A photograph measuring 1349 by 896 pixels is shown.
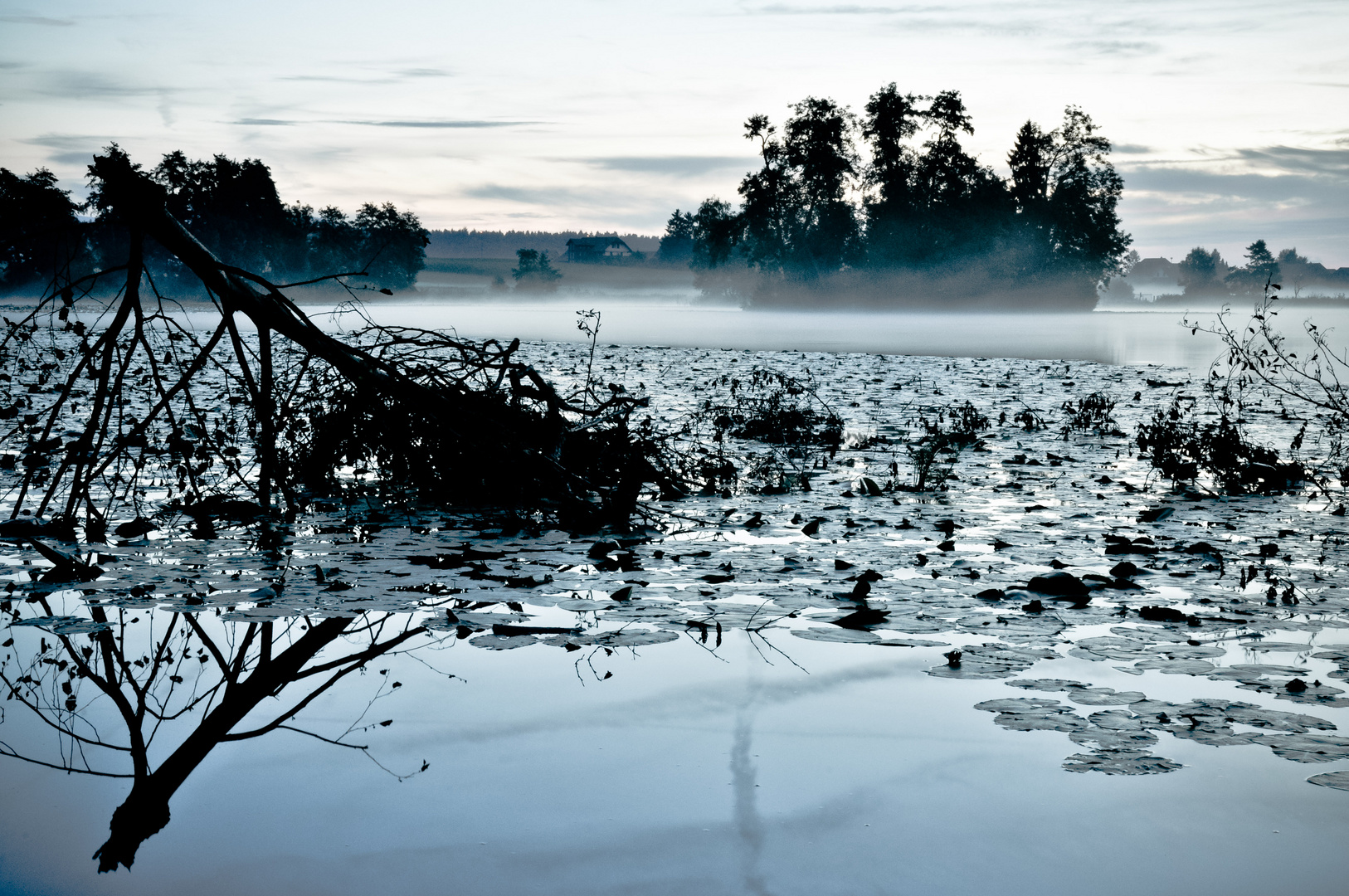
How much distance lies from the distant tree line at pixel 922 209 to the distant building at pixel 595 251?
88.0 meters

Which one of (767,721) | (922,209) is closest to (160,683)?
(767,721)

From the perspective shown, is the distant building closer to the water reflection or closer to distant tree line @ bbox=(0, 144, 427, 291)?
distant tree line @ bbox=(0, 144, 427, 291)

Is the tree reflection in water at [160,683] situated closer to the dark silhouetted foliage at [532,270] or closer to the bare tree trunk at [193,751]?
the bare tree trunk at [193,751]

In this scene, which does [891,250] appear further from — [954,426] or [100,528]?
[100,528]

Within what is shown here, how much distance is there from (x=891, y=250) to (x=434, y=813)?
72.0 metres

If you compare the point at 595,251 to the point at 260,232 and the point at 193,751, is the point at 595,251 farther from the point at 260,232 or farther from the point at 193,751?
the point at 193,751

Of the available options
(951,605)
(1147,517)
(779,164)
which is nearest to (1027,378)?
(1147,517)

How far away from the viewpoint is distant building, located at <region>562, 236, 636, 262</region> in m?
160

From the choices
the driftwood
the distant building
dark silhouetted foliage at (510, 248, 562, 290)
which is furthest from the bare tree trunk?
the distant building

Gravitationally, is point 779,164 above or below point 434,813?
above

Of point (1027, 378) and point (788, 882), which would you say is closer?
point (788, 882)

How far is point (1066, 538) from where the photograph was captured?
638 centimetres

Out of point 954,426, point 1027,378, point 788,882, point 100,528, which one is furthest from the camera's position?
point 1027,378

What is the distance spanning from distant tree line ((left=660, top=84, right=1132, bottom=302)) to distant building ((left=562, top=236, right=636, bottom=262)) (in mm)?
88042
